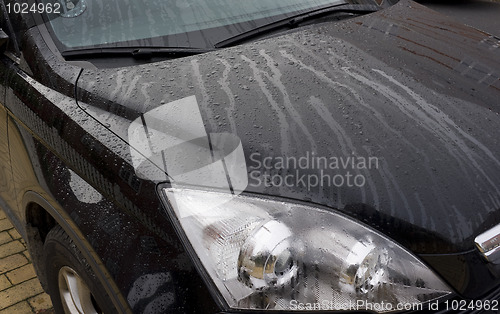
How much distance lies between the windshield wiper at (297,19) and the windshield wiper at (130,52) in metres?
0.16

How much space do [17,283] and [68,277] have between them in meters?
1.06

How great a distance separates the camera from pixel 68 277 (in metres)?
1.80

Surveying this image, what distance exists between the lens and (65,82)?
1734 millimetres

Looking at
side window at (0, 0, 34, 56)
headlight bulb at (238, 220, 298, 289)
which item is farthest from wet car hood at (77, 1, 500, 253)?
side window at (0, 0, 34, 56)

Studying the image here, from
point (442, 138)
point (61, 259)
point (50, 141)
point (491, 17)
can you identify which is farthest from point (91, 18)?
point (491, 17)

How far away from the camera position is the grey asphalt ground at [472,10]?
2.84 meters

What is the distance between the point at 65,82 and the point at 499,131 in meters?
1.36

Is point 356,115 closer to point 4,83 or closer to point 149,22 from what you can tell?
point 149,22

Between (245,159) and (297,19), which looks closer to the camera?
(245,159)

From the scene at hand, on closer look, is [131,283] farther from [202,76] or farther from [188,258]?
[202,76]

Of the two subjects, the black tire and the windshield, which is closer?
the black tire

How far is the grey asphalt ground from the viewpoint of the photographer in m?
2.84

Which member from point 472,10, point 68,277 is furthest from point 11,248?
point 472,10

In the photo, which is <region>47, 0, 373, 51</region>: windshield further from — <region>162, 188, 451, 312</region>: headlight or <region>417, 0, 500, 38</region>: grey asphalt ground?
<region>417, 0, 500, 38</region>: grey asphalt ground
